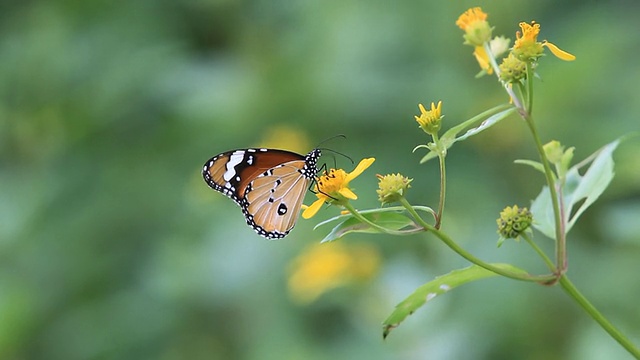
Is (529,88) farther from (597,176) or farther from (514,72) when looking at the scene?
(597,176)

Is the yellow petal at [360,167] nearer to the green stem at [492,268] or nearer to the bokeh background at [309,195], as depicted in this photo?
the green stem at [492,268]

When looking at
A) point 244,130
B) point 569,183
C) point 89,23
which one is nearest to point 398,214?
point 569,183

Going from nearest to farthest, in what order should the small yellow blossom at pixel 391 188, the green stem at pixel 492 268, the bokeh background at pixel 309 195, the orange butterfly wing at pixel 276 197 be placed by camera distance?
the green stem at pixel 492 268 → the small yellow blossom at pixel 391 188 → the orange butterfly wing at pixel 276 197 → the bokeh background at pixel 309 195

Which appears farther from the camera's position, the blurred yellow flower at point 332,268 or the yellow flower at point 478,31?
the blurred yellow flower at point 332,268

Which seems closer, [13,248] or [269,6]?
[13,248]

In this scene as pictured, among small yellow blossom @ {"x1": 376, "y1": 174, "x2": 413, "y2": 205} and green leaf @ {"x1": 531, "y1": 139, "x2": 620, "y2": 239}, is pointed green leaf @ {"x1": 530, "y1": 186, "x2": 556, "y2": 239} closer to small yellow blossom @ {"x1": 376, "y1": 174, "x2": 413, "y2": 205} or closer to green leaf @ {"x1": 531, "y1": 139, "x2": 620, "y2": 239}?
green leaf @ {"x1": 531, "y1": 139, "x2": 620, "y2": 239}

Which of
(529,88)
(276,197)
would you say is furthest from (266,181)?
(529,88)

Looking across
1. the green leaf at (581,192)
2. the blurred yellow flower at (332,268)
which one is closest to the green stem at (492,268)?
the green leaf at (581,192)

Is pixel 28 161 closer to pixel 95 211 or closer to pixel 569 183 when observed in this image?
pixel 95 211
